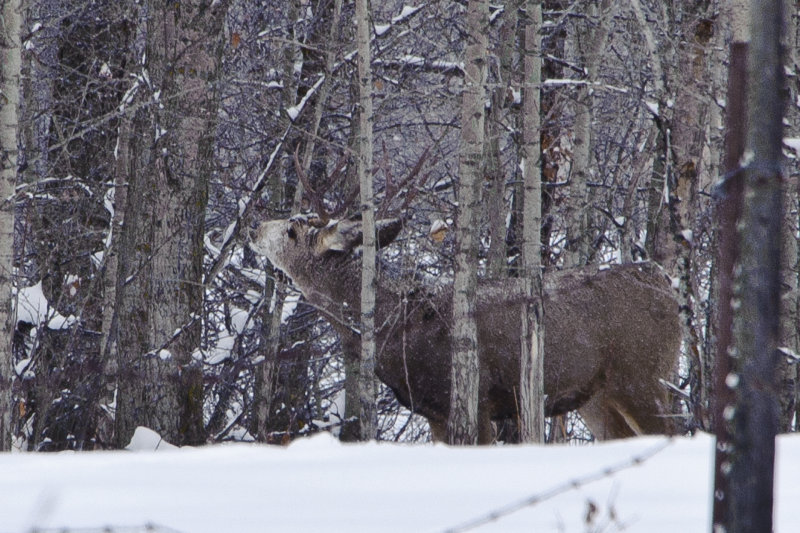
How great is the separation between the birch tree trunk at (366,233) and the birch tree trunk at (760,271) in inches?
209

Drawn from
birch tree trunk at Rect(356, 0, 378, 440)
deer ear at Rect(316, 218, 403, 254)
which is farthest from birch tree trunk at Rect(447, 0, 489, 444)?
deer ear at Rect(316, 218, 403, 254)

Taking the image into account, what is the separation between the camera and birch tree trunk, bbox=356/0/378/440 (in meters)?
7.54

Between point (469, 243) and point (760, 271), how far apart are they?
495cm

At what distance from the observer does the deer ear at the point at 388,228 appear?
26.9ft

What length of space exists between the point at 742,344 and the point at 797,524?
2.04ft

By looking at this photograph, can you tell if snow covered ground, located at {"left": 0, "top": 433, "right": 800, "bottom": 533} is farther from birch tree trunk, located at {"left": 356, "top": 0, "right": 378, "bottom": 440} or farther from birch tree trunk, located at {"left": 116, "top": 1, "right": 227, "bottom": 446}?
birch tree trunk, located at {"left": 116, "top": 1, "right": 227, "bottom": 446}

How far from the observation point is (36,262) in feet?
38.2

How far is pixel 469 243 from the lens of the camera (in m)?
7.21

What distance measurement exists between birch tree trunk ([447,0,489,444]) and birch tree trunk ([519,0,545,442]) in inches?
14.2

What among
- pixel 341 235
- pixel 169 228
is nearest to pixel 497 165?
pixel 341 235

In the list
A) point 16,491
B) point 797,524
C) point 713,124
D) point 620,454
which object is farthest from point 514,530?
point 713,124

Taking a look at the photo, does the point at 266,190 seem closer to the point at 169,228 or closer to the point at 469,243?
the point at 169,228

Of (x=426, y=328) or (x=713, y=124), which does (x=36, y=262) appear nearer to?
(x=426, y=328)

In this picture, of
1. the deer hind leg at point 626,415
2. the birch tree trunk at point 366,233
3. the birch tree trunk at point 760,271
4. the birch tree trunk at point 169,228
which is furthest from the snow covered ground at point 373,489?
the birch tree trunk at point 169,228
